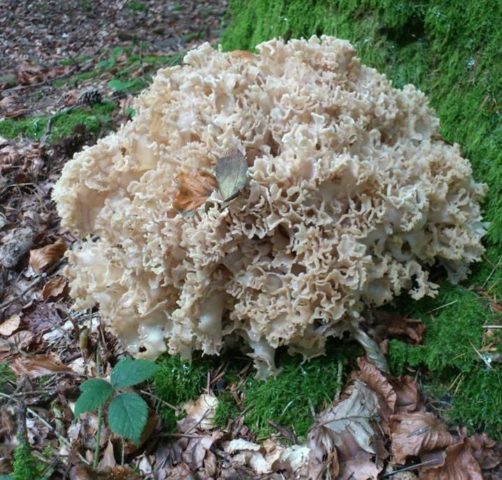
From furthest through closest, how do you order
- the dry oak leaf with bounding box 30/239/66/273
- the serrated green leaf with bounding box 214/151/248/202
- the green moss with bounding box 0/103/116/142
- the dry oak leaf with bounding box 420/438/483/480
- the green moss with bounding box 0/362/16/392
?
the green moss with bounding box 0/103/116/142 < the dry oak leaf with bounding box 30/239/66/273 < the green moss with bounding box 0/362/16/392 < the serrated green leaf with bounding box 214/151/248/202 < the dry oak leaf with bounding box 420/438/483/480

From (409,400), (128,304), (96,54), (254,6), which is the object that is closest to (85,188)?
(128,304)

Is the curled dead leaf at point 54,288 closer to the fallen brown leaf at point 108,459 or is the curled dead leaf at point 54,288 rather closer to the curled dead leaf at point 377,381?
the fallen brown leaf at point 108,459

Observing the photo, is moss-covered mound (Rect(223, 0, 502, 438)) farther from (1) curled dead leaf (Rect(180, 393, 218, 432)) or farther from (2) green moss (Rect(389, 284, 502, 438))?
(1) curled dead leaf (Rect(180, 393, 218, 432))

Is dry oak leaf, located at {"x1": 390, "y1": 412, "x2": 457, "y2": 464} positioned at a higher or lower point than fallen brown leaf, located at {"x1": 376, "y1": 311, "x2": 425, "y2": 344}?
lower

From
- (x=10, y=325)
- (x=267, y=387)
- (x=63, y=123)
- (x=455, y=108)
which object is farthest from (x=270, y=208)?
(x=63, y=123)

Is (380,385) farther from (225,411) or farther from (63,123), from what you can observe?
(63,123)

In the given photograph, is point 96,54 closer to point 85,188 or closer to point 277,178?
point 85,188

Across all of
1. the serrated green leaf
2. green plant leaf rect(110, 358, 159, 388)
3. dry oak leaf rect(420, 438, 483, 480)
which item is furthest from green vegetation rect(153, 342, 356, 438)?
the serrated green leaf
